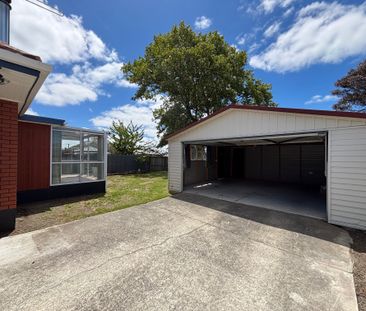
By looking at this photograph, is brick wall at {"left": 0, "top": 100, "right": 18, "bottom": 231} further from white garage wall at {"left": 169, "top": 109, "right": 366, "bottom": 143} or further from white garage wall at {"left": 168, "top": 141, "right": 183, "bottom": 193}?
white garage wall at {"left": 169, "top": 109, "right": 366, "bottom": 143}

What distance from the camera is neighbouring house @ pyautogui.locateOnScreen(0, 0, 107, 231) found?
291 cm

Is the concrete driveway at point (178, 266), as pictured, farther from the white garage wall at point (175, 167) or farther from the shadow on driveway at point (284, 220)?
the white garage wall at point (175, 167)

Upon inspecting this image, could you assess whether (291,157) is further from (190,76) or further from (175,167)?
(190,76)

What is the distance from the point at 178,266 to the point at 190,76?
15.5m

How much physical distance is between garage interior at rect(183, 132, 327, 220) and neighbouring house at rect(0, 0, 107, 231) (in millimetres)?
4259

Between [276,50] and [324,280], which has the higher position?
[276,50]

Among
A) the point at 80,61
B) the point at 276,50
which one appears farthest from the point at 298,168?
the point at 80,61

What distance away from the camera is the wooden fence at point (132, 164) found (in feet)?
50.5

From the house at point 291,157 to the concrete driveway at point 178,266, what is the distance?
3.43 feet

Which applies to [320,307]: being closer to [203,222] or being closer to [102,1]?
[203,222]

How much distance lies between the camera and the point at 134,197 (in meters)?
7.08

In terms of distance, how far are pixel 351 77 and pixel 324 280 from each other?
17202 millimetres

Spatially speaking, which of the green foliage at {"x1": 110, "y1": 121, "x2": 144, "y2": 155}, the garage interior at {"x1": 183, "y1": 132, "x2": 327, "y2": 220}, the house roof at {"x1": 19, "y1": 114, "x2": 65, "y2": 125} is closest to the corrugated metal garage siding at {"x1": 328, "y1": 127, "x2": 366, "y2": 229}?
the garage interior at {"x1": 183, "y1": 132, "x2": 327, "y2": 220}

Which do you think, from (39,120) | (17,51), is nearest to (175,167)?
(39,120)
